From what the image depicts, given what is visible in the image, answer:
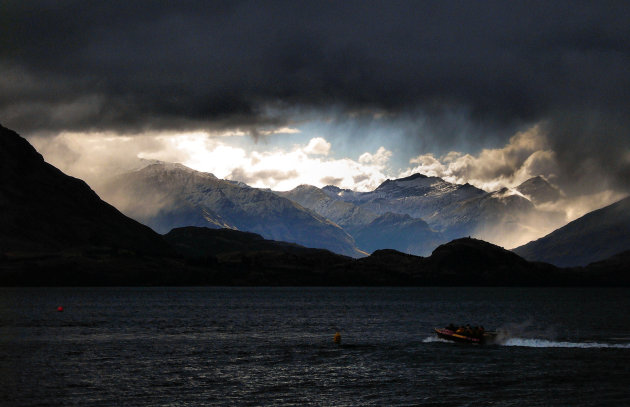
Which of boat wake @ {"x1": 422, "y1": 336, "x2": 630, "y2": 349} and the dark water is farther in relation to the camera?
boat wake @ {"x1": 422, "y1": 336, "x2": 630, "y2": 349}

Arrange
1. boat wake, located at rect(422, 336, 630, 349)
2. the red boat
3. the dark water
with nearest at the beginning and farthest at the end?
the dark water, the red boat, boat wake, located at rect(422, 336, 630, 349)

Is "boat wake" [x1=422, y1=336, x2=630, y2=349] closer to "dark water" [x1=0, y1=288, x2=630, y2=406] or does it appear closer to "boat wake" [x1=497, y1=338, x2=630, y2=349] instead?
"boat wake" [x1=497, y1=338, x2=630, y2=349]

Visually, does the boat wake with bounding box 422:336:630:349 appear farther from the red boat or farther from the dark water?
the red boat

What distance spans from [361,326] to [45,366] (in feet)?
299

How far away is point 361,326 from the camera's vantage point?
17662 cm

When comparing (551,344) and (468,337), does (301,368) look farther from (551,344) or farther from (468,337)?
(551,344)

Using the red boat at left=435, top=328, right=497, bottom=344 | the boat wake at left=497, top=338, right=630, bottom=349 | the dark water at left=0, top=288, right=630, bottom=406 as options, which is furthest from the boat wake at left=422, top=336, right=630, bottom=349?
the red boat at left=435, top=328, right=497, bottom=344

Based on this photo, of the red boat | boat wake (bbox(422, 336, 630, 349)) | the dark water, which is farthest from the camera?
boat wake (bbox(422, 336, 630, 349))

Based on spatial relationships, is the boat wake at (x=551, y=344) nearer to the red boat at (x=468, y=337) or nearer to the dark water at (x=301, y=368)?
the dark water at (x=301, y=368)

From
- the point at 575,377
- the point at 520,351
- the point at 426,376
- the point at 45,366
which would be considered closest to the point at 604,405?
the point at 575,377

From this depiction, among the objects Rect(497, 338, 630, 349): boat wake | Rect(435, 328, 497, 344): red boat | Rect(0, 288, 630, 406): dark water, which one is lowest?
Rect(0, 288, 630, 406): dark water

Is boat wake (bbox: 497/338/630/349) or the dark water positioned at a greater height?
boat wake (bbox: 497/338/630/349)

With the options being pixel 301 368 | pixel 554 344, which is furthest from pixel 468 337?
pixel 301 368

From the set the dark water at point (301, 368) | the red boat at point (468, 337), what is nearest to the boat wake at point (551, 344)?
the dark water at point (301, 368)
